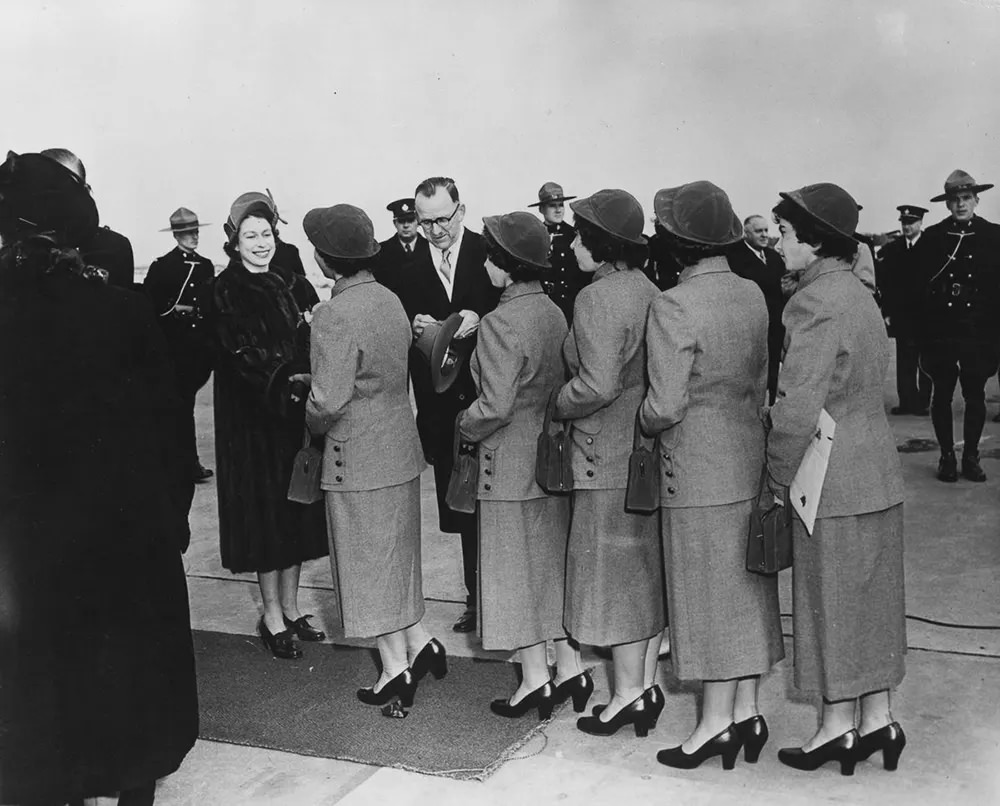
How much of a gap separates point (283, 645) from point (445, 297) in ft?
5.47

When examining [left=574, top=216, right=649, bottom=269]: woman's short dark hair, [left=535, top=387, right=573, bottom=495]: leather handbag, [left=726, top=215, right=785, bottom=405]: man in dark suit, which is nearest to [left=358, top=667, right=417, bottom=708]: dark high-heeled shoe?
[left=535, top=387, right=573, bottom=495]: leather handbag

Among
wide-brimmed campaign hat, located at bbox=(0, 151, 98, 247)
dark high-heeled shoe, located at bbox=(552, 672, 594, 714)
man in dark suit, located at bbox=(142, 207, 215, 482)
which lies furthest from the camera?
man in dark suit, located at bbox=(142, 207, 215, 482)

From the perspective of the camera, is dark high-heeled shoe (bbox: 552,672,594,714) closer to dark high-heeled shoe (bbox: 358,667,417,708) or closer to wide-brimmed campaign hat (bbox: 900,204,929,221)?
dark high-heeled shoe (bbox: 358,667,417,708)

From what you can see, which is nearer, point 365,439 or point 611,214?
point 611,214

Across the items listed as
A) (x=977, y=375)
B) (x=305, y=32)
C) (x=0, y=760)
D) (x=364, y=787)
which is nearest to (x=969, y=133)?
(x=977, y=375)

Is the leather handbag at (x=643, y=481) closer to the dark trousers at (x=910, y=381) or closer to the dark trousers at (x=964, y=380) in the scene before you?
the dark trousers at (x=964, y=380)

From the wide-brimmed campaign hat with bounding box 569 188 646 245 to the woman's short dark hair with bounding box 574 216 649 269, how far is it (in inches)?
0.7

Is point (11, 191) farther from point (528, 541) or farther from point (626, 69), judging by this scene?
point (626, 69)

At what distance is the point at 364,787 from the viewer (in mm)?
3602

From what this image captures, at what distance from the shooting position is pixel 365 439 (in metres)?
4.09

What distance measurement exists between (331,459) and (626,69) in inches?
229

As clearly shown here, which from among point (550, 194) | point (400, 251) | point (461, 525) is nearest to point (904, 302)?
point (550, 194)

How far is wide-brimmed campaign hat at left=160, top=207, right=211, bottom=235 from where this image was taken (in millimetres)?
8023

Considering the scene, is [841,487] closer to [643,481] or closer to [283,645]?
[643,481]
